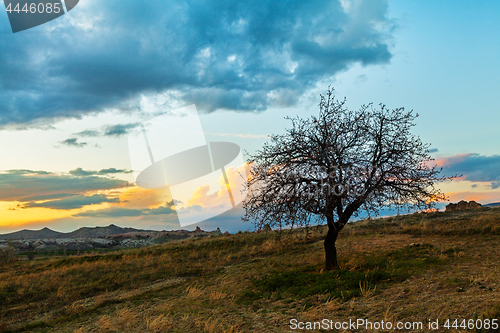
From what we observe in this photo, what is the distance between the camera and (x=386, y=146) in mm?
13625

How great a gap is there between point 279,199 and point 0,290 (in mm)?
20124

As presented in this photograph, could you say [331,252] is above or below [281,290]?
above

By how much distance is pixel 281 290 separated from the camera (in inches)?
467

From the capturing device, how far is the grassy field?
8.16 m

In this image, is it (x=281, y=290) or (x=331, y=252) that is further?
(x=331, y=252)

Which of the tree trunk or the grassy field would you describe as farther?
the tree trunk

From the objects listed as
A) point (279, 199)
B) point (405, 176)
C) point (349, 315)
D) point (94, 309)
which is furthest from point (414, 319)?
point (94, 309)

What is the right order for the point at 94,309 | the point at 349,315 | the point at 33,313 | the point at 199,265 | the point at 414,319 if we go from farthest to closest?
the point at 199,265 < the point at 33,313 < the point at 94,309 < the point at 349,315 < the point at 414,319

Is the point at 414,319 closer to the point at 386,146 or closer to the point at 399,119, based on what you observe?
the point at 386,146

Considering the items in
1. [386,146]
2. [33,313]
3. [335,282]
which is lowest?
[33,313]

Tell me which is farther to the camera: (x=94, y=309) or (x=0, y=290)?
(x=0, y=290)

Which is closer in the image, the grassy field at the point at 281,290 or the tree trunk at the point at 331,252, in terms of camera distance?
the grassy field at the point at 281,290

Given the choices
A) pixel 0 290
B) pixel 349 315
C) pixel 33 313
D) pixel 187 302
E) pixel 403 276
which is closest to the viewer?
pixel 349 315

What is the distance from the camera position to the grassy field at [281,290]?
26.8 ft
